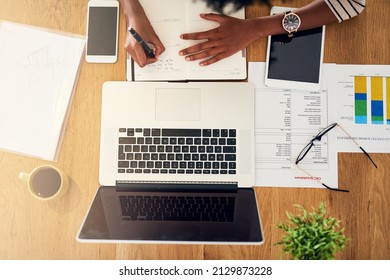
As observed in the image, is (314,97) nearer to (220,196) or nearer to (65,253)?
(220,196)

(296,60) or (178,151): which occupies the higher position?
(296,60)

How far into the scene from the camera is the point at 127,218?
92cm

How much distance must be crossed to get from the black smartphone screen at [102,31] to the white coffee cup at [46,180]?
1.10 feet

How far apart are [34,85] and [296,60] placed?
71 cm

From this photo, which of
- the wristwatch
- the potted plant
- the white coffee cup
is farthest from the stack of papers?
the white coffee cup

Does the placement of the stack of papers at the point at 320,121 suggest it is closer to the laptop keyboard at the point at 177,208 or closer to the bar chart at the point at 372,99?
the bar chart at the point at 372,99

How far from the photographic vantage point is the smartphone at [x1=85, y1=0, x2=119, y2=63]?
104 cm

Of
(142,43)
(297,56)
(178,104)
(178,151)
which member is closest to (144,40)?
(142,43)

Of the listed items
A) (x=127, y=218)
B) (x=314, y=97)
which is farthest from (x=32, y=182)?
(x=314, y=97)

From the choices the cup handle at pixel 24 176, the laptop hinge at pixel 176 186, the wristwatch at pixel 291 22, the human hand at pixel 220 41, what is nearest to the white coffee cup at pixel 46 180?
the cup handle at pixel 24 176

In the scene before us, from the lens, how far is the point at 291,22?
1.01 m

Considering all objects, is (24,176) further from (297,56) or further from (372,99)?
(372,99)
